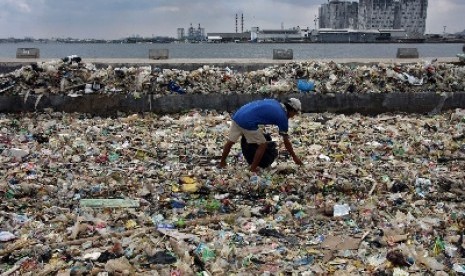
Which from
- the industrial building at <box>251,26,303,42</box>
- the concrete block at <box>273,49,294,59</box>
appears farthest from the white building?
the concrete block at <box>273,49,294,59</box>

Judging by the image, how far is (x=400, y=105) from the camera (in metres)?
12.0

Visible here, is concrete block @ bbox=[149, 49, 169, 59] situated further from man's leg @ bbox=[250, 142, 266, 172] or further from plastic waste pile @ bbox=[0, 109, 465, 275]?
man's leg @ bbox=[250, 142, 266, 172]

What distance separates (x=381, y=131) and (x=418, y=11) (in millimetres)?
129016

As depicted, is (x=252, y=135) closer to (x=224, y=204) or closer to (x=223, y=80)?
(x=224, y=204)

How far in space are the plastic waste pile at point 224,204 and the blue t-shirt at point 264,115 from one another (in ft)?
2.29

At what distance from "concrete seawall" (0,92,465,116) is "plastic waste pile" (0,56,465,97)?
0.72ft

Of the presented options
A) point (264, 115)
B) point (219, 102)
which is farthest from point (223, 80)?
point (264, 115)

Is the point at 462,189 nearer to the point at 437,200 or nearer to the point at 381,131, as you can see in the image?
the point at 437,200

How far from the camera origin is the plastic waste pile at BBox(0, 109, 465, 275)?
4316mm

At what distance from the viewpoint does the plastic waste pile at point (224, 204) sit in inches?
170

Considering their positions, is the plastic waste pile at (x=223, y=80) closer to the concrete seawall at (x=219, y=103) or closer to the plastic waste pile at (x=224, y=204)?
the concrete seawall at (x=219, y=103)

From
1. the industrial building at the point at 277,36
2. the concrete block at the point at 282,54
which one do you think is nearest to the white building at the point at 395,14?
the industrial building at the point at 277,36

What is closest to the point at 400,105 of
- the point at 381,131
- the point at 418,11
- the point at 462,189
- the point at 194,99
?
the point at 381,131

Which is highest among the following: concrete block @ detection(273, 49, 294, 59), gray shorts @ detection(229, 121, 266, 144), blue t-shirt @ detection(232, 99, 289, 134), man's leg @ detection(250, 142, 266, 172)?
concrete block @ detection(273, 49, 294, 59)
